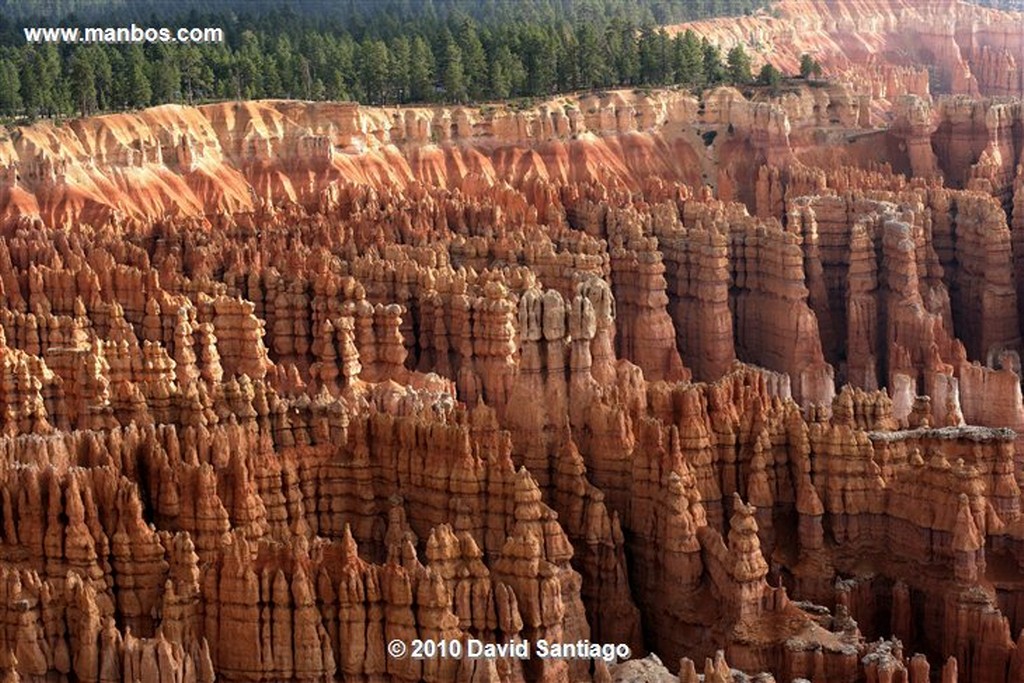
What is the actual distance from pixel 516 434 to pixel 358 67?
225 feet

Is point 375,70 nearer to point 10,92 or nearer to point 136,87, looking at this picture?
point 136,87

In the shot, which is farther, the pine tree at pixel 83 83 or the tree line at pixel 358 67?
the tree line at pixel 358 67

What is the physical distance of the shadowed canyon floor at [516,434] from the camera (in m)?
36.6

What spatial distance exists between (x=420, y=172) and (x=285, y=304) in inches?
1435

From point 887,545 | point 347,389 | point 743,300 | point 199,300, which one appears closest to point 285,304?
point 199,300

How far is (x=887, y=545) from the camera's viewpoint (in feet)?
144

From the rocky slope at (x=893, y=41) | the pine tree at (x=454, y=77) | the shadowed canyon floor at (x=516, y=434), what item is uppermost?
the rocky slope at (x=893, y=41)

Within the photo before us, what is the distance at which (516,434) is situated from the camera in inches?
1774

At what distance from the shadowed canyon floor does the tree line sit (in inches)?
542

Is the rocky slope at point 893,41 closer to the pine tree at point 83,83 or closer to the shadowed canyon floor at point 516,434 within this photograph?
the pine tree at point 83,83

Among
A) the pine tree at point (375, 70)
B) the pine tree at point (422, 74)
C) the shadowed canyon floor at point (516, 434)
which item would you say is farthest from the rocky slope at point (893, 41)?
the shadowed canyon floor at point (516, 434)

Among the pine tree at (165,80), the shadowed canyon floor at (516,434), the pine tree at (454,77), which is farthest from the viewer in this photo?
the pine tree at (454,77)

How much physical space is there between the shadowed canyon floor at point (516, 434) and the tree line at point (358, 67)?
13.8m

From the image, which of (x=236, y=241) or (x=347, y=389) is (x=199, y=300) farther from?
(x=236, y=241)
